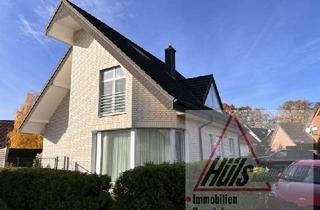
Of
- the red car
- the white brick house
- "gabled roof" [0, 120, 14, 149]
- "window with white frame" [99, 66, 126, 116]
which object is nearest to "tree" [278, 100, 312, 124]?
"gabled roof" [0, 120, 14, 149]

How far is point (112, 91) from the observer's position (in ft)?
51.1

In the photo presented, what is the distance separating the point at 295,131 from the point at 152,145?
178 ft

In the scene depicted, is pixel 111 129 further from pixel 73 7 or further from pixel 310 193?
pixel 310 193

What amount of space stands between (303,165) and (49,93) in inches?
536

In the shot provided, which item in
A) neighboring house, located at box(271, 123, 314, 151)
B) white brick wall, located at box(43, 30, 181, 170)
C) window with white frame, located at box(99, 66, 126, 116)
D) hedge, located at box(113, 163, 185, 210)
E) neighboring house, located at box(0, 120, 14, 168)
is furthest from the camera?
neighboring house, located at box(271, 123, 314, 151)

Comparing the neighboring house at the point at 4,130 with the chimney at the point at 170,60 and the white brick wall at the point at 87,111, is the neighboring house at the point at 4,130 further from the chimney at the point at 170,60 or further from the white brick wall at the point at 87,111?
the chimney at the point at 170,60

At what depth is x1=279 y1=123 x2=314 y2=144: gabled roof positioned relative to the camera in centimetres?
5835

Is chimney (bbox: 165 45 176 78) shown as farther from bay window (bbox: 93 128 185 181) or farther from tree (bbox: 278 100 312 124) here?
tree (bbox: 278 100 312 124)

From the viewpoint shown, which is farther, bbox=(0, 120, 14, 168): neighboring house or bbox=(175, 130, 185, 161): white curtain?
bbox=(0, 120, 14, 168): neighboring house

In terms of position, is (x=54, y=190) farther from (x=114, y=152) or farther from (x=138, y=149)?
(x=114, y=152)

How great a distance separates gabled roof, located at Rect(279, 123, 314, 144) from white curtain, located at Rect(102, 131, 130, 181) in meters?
49.6

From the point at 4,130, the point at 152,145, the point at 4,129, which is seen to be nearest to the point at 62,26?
the point at 152,145

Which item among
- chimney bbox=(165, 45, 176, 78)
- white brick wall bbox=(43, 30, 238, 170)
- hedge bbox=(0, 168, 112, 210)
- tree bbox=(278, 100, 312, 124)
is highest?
tree bbox=(278, 100, 312, 124)

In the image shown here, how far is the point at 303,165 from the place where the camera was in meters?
11.0
